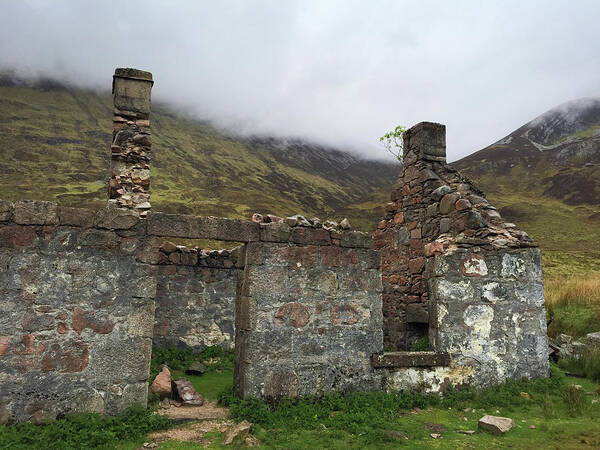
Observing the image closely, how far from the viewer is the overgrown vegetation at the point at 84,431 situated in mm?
4559

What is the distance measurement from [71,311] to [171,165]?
64067 millimetres

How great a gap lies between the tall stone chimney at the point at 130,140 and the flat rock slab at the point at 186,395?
3083mm

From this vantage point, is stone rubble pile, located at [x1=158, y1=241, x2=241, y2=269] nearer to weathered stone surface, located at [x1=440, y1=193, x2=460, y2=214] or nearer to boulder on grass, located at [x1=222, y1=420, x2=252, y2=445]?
weathered stone surface, located at [x1=440, y1=193, x2=460, y2=214]

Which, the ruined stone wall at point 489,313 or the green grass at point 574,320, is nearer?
the ruined stone wall at point 489,313

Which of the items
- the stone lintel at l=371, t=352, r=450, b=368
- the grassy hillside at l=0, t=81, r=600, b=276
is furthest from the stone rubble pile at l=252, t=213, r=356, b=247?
the grassy hillside at l=0, t=81, r=600, b=276

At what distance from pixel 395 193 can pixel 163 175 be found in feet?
176

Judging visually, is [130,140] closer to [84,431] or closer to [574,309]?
[84,431]

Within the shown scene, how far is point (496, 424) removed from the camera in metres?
5.32

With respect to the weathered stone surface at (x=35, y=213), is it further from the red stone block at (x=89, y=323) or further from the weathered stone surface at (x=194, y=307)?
the weathered stone surface at (x=194, y=307)

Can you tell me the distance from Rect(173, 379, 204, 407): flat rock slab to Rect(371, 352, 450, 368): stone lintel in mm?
2732

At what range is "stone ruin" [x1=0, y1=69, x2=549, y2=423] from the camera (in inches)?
204

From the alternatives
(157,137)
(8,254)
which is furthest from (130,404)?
(157,137)

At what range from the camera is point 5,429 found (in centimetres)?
474

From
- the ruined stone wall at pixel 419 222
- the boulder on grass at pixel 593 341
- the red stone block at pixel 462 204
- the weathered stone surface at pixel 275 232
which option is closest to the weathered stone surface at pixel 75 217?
the weathered stone surface at pixel 275 232
